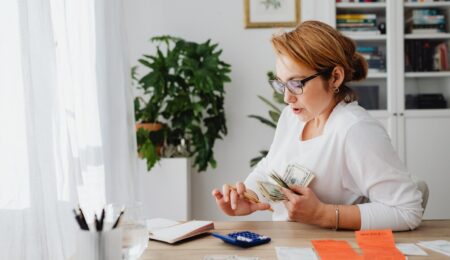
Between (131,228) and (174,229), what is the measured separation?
1.03ft

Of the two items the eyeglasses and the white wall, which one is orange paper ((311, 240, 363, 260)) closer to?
the eyeglasses

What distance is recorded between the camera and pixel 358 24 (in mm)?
3717

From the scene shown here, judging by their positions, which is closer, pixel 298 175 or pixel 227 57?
pixel 298 175

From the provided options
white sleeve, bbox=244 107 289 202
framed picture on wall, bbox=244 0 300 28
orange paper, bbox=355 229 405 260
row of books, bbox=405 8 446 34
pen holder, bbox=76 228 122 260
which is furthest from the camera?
framed picture on wall, bbox=244 0 300 28

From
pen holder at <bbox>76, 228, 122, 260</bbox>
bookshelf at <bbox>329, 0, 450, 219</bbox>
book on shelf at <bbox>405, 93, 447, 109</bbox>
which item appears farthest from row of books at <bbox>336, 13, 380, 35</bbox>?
pen holder at <bbox>76, 228, 122, 260</bbox>

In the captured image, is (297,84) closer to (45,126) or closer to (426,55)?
(45,126)

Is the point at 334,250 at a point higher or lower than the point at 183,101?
lower

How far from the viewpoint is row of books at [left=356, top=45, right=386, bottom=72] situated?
3.71 metres

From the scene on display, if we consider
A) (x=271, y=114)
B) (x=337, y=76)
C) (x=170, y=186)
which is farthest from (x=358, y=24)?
(x=337, y=76)

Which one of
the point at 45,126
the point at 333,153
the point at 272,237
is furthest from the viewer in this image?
the point at 45,126

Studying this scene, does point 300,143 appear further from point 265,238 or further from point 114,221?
point 114,221

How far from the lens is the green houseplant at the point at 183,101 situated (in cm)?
356

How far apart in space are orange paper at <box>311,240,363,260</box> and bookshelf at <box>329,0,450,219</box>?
2.61 meters

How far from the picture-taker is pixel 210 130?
3.77 meters
